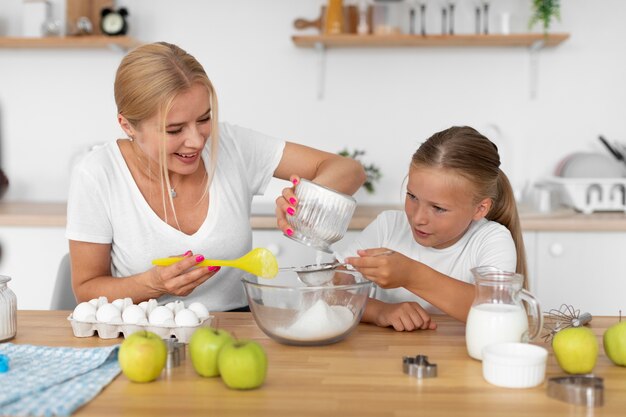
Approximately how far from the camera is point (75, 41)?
3320mm

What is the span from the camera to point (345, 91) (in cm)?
351

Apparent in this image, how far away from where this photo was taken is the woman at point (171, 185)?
5.71 ft

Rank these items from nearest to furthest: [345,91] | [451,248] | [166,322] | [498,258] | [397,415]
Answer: [397,415]
[166,322]
[498,258]
[451,248]
[345,91]

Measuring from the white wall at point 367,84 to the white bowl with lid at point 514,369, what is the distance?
2273mm

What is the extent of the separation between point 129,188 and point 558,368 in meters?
1.08

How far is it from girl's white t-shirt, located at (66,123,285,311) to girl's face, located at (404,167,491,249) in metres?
0.46

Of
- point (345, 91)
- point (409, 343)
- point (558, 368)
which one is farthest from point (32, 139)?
point (558, 368)

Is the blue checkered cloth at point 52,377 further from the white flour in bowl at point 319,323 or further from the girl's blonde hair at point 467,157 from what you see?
the girl's blonde hair at point 467,157

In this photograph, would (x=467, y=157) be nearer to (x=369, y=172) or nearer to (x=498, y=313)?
(x=498, y=313)

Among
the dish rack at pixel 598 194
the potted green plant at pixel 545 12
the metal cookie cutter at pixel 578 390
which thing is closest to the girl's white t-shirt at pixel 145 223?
the metal cookie cutter at pixel 578 390

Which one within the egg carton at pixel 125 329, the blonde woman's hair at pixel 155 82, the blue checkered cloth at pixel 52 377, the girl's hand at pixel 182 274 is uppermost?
the blonde woman's hair at pixel 155 82

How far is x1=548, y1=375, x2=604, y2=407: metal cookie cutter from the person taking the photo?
45.2 inches

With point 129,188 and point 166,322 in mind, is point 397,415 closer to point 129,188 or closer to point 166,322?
point 166,322

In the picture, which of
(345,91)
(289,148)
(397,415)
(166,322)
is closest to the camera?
(397,415)
